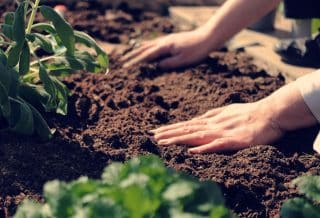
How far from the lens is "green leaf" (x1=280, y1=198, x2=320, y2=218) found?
6.05 ft

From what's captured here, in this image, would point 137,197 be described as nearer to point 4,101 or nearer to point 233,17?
point 4,101

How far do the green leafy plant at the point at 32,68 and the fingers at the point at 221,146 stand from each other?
560 millimetres

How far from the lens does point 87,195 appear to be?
1.69 metres

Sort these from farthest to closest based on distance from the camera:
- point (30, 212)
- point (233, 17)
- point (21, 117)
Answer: point (233, 17)
point (21, 117)
point (30, 212)

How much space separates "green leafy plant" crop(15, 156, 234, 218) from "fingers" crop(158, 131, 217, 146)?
97cm

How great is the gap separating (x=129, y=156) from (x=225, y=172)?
38cm

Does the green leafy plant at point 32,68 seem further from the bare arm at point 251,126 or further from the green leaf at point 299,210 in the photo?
the green leaf at point 299,210

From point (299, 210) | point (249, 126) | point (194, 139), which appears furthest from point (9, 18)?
point (299, 210)

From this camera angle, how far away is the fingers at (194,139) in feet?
9.00

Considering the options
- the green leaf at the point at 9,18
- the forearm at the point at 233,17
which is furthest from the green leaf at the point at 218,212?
the forearm at the point at 233,17

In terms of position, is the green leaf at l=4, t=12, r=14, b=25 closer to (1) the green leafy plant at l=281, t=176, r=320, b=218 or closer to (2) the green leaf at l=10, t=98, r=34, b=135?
(2) the green leaf at l=10, t=98, r=34, b=135

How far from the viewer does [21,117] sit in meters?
2.58

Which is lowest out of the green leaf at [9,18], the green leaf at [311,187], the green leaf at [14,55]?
the green leaf at [311,187]

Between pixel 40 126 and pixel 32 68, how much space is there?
37cm
